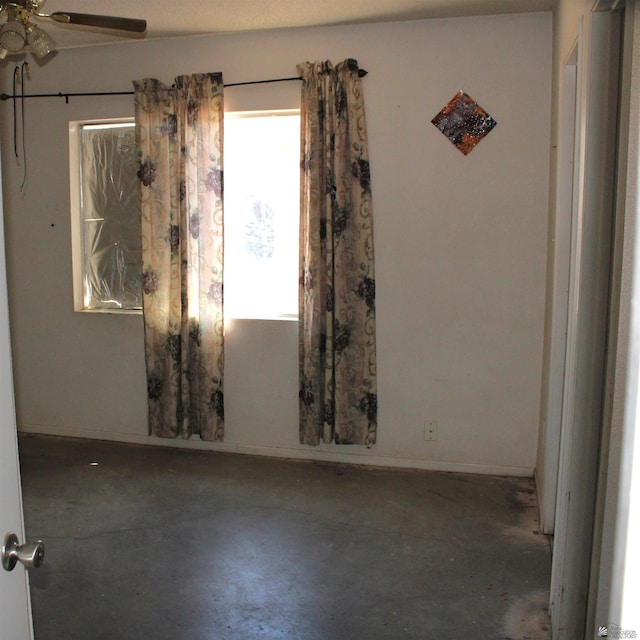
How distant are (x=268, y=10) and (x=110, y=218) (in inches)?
69.5

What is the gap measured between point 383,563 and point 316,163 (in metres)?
2.20

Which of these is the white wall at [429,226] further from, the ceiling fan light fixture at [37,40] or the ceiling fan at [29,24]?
the ceiling fan light fixture at [37,40]

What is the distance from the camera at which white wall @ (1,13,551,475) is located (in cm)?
348

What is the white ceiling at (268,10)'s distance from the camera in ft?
10.7

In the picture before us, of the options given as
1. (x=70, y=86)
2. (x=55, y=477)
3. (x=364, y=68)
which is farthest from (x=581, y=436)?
(x=70, y=86)

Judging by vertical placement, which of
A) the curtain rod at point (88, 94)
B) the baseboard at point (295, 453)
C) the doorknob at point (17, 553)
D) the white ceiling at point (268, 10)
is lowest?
the baseboard at point (295, 453)

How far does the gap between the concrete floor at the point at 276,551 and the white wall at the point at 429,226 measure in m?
0.28

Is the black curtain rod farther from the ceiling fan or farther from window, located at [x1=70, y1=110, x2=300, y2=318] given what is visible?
the ceiling fan

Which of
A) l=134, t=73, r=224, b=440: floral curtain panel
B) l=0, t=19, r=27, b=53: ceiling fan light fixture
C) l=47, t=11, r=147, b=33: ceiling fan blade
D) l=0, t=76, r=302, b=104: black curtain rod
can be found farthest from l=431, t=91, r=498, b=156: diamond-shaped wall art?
l=0, t=19, r=27, b=53: ceiling fan light fixture

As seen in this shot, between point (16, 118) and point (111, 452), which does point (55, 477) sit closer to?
point (111, 452)

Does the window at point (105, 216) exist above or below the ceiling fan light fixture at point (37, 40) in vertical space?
below

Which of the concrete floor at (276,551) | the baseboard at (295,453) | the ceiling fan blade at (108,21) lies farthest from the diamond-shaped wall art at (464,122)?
the concrete floor at (276,551)

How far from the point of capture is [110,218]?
4266mm

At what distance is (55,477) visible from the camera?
147 inches
